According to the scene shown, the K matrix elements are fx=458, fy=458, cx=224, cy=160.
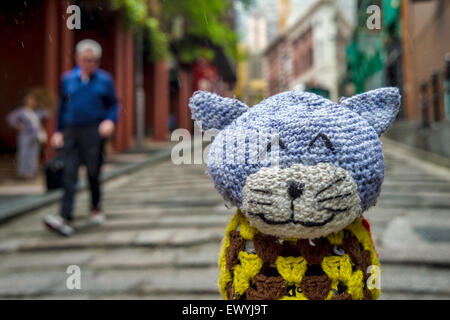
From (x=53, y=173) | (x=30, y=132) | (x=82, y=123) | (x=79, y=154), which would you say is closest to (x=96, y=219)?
(x=79, y=154)

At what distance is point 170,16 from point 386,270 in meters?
12.6

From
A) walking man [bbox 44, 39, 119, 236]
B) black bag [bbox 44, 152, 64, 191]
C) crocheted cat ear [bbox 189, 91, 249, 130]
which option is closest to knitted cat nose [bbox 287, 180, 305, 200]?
crocheted cat ear [bbox 189, 91, 249, 130]

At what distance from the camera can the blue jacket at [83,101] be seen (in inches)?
150

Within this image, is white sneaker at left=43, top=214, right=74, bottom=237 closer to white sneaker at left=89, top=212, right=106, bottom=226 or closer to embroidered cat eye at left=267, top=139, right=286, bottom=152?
white sneaker at left=89, top=212, right=106, bottom=226

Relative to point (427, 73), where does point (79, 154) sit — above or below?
below

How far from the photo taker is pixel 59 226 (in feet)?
12.8

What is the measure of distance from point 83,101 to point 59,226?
1.09 meters

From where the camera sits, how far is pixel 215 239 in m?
3.51

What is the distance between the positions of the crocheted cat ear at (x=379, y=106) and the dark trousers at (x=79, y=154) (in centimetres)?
285

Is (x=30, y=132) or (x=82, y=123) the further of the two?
(x=30, y=132)
